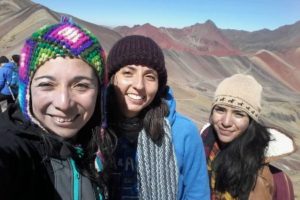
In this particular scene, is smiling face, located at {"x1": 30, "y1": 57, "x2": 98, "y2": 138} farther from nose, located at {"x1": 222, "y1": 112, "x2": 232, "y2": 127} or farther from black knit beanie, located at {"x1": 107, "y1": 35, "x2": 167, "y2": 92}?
nose, located at {"x1": 222, "y1": 112, "x2": 232, "y2": 127}

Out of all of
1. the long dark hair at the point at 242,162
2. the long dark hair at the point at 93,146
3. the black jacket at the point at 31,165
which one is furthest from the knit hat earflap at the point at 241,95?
the black jacket at the point at 31,165

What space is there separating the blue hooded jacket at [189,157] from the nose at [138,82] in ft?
0.79

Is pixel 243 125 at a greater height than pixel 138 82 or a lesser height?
lesser

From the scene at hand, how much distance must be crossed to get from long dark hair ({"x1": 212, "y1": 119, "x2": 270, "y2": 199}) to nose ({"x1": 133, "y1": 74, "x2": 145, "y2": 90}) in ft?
3.79

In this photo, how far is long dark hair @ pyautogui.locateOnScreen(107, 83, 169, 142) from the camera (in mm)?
2422

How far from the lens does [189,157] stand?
8.01 ft

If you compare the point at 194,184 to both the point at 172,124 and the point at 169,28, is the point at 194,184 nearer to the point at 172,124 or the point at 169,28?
the point at 172,124

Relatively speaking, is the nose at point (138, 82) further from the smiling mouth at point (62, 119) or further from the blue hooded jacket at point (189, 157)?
the smiling mouth at point (62, 119)

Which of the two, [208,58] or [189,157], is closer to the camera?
[189,157]

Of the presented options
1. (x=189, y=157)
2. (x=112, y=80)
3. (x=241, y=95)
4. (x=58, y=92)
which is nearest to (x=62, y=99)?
(x=58, y=92)

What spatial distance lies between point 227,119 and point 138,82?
112 cm

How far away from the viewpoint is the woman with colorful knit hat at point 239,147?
307 centimetres

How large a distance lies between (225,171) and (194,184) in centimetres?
73

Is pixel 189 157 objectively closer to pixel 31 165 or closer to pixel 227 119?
pixel 227 119
